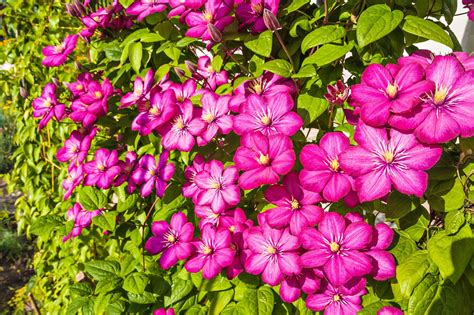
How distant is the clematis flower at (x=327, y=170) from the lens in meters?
0.76

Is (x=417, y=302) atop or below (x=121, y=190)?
atop

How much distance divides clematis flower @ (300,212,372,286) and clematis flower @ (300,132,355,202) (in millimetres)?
59

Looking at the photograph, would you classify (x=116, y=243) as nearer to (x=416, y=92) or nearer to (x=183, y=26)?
(x=183, y=26)

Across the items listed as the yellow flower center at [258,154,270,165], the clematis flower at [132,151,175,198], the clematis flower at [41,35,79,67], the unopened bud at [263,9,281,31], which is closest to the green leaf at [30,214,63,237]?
the clematis flower at [132,151,175,198]

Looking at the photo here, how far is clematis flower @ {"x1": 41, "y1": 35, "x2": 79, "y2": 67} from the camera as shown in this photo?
128cm

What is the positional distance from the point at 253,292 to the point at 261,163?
1.17 ft

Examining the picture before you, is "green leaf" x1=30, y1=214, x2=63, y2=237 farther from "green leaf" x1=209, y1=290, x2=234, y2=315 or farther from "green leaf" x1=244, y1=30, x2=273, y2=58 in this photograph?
"green leaf" x1=244, y1=30, x2=273, y2=58

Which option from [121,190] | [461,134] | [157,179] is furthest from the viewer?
[121,190]

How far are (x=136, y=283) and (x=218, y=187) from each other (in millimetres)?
358

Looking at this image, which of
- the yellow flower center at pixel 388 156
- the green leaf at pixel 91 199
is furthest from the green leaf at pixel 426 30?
Answer: the green leaf at pixel 91 199

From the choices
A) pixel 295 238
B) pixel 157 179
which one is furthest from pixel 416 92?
pixel 157 179

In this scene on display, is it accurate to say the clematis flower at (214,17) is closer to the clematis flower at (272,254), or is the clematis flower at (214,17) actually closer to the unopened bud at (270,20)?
the unopened bud at (270,20)

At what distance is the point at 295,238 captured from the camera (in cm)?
83

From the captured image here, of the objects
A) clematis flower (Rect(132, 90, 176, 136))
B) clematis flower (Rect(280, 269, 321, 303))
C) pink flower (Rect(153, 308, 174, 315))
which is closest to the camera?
clematis flower (Rect(280, 269, 321, 303))
